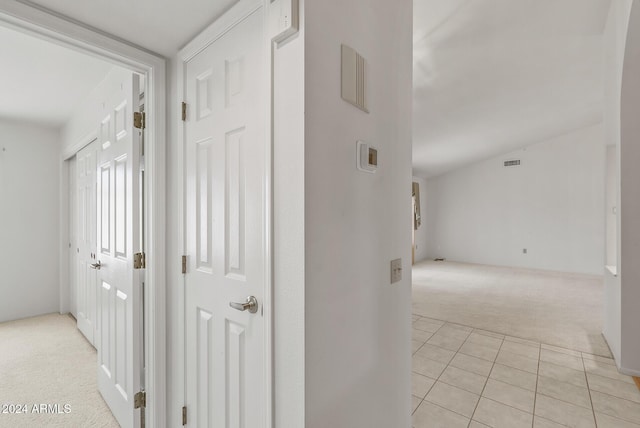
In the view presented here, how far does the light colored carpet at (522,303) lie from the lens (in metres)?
3.30

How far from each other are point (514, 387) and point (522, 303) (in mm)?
2591

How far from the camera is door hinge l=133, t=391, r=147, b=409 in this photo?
164 cm

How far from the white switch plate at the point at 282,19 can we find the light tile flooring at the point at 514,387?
2242mm

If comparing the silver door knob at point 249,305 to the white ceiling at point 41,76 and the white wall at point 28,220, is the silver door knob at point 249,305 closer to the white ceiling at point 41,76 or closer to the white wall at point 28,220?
the white ceiling at point 41,76

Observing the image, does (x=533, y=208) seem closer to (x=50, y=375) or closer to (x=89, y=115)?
(x=89, y=115)

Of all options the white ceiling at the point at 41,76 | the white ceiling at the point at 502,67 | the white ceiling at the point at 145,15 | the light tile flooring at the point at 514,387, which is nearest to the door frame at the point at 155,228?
the white ceiling at the point at 145,15

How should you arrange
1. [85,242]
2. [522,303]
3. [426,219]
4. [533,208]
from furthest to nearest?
[426,219] < [533,208] < [522,303] < [85,242]

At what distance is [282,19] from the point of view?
950 mm

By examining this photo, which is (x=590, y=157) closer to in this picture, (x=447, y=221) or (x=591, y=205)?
(x=591, y=205)

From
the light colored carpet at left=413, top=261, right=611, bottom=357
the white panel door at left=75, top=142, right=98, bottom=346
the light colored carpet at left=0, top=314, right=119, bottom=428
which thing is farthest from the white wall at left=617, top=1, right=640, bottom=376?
the white panel door at left=75, top=142, right=98, bottom=346

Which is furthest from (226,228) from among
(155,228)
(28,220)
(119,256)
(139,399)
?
(28,220)

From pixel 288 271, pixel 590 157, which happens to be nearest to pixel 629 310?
pixel 288 271

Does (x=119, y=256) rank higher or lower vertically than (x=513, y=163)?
lower

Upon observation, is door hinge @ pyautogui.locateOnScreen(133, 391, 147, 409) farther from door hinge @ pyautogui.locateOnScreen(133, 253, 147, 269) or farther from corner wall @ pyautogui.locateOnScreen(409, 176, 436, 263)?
corner wall @ pyautogui.locateOnScreen(409, 176, 436, 263)
